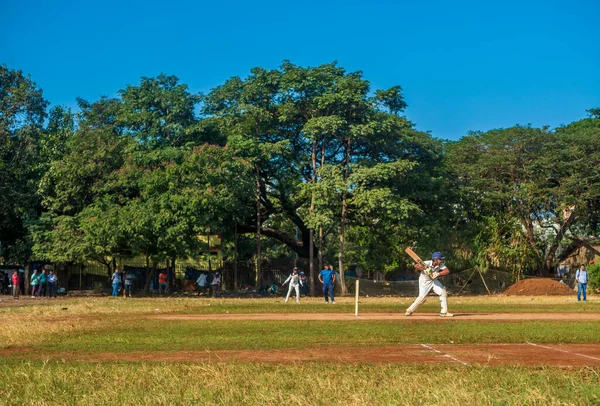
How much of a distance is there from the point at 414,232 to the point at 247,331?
31.6 m

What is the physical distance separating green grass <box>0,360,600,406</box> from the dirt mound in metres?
41.2

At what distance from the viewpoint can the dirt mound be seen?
5106 centimetres

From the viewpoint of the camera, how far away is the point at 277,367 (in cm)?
1170

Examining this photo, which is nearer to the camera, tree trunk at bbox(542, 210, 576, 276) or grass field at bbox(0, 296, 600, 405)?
grass field at bbox(0, 296, 600, 405)

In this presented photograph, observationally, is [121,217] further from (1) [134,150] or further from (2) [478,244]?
(2) [478,244]

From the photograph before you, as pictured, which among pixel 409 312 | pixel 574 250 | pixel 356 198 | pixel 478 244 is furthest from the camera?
pixel 574 250

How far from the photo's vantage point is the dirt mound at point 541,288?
51.1 meters

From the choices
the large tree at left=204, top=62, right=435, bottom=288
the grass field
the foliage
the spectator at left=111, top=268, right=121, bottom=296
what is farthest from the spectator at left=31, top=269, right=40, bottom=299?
the foliage

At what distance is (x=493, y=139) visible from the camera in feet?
184

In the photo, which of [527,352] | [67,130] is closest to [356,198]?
[67,130]

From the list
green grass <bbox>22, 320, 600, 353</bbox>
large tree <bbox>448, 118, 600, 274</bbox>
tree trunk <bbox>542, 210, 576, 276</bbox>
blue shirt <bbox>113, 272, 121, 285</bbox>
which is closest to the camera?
green grass <bbox>22, 320, 600, 353</bbox>

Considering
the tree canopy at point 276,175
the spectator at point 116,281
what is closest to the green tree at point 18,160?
the tree canopy at point 276,175

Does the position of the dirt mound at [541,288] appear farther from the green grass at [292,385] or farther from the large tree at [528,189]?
the green grass at [292,385]

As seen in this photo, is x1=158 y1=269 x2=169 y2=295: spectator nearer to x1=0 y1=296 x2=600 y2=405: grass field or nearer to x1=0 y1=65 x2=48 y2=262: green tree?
x1=0 y1=65 x2=48 y2=262: green tree
